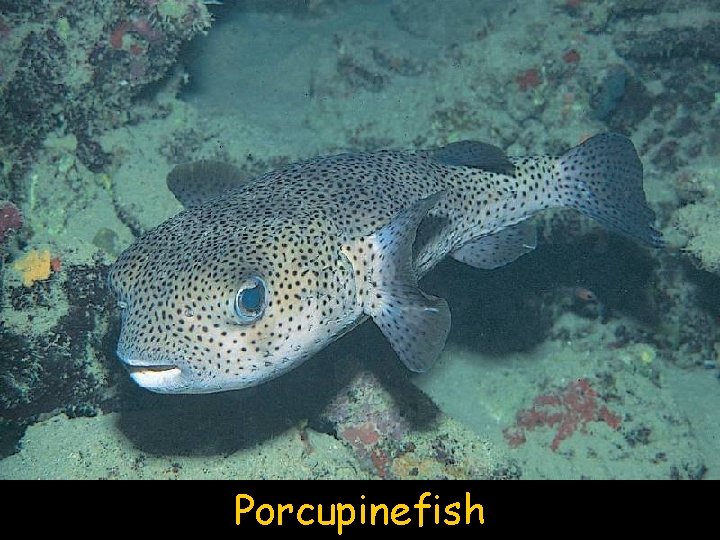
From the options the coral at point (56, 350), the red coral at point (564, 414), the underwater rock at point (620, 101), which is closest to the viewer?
the coral at point (56, 350)

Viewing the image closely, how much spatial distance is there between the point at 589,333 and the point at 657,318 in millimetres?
802

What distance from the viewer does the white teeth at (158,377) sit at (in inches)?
121

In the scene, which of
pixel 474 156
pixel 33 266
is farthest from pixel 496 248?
pixel 33 266

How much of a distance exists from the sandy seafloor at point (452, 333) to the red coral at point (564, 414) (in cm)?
6

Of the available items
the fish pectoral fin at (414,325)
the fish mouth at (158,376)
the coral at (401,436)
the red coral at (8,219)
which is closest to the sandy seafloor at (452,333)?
the coral at (401,436)

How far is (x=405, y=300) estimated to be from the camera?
12.0 feet

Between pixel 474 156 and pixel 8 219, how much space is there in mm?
4164

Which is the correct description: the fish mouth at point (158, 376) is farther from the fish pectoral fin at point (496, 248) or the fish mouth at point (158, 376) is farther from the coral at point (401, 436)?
the fish pectoral fin at point (496, 248)

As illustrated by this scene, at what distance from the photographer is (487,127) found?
6.96m

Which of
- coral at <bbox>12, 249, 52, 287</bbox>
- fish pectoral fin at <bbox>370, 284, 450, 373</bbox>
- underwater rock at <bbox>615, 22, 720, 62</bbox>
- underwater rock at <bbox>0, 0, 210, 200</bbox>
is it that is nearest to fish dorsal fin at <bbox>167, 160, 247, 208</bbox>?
coral at <bbox>12, 249, 52, 287</bbox>

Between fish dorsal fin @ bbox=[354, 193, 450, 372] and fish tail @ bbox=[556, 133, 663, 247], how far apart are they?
200 cm

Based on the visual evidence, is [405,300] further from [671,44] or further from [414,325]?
[671,44]
